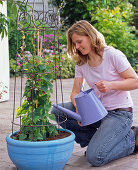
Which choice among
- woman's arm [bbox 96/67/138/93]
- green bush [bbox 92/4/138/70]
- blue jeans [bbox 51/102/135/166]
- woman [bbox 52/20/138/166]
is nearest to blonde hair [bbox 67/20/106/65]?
woman [bbox 52/20/138/166]

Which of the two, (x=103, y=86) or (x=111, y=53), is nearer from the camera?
(x=103, y=86)

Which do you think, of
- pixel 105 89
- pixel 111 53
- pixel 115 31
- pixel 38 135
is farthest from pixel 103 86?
pixel 115 31

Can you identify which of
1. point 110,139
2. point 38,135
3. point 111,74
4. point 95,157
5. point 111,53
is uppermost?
point 111,53

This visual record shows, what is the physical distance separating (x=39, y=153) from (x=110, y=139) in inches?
27.0

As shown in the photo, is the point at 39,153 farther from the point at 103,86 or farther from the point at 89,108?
the point at 103,86

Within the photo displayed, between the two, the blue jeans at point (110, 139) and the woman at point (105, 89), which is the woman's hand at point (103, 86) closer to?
the woman at point (105, 89)

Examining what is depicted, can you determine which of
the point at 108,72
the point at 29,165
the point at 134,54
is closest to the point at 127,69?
the point at 108,72

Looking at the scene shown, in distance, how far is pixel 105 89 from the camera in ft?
9.16

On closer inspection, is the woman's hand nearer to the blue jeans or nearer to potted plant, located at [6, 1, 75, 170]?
the blue jeans

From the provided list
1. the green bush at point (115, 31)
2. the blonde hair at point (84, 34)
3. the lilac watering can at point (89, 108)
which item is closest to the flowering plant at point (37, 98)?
the lilac watering can at point (89, 108)

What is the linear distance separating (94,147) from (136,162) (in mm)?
377

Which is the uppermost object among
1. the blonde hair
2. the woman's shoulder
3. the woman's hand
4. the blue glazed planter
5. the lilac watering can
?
the blonde hair

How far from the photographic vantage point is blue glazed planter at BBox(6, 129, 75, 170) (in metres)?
2.38

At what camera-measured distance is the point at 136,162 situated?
2.85 metres
